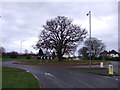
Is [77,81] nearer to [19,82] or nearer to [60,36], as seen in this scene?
[19,82]

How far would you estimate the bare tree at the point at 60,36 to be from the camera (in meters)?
47.2

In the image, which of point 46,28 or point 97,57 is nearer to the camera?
point 46,28

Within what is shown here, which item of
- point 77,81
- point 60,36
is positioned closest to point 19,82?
point 77,81

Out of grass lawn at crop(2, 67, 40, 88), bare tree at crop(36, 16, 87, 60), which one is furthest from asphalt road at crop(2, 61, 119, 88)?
bare tree at crop(36, 16, 87, 60)

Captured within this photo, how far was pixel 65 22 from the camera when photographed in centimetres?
4809

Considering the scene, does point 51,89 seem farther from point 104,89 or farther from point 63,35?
point 63,35

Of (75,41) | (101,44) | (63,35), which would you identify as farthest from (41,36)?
(101,44)

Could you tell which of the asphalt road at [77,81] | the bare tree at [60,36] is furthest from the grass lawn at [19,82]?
the bare tree at [60,36]

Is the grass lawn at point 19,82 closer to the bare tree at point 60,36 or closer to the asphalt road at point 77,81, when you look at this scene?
the asphalt road at point 77,81

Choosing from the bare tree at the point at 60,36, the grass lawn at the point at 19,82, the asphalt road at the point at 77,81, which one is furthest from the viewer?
the bare tree at the point at 60,36

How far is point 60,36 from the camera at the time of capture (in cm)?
4778

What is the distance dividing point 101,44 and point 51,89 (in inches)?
2989

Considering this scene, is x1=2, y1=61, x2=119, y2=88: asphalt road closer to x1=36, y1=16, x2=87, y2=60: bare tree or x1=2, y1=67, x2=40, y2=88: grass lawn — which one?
x1=2, y1=67, x2=40, y2=88: grass lawn

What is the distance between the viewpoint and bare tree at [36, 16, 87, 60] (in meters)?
47.2
